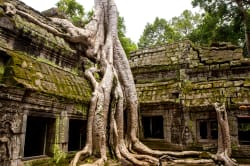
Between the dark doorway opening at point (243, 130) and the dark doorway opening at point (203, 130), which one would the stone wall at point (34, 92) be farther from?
the dark doorway opening at point (243, 130)

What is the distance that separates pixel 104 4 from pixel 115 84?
3.70 meters

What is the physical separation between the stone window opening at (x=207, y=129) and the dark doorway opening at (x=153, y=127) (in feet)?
5.16

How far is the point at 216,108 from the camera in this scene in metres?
7.22

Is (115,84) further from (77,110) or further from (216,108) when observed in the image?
(216,108)

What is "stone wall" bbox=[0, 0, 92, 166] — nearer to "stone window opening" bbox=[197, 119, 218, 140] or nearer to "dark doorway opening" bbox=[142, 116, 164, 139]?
"dark doorway opening" bbox=[142, 116, 164, 139]

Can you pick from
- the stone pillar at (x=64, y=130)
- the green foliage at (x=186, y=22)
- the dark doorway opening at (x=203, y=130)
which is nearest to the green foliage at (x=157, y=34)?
the green foliage at (x=186, y=22)

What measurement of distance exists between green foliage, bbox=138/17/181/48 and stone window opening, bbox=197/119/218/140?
53.7 feet

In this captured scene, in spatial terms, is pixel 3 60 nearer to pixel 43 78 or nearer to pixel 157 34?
pixel 43 78

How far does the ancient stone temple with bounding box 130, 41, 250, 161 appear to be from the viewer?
7809mm

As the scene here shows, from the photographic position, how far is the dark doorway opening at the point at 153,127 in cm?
924

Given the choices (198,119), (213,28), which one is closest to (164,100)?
(198,119)

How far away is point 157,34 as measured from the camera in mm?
25016

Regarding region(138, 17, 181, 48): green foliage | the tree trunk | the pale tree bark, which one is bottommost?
the pale tree bark

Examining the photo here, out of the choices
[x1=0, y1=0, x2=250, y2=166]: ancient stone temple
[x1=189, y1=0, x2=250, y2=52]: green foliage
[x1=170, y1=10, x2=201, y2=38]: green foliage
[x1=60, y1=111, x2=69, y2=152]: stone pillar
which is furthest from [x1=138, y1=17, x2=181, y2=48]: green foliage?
[x1=60, y1=111, x2=69, y2=152]: stone pillar
